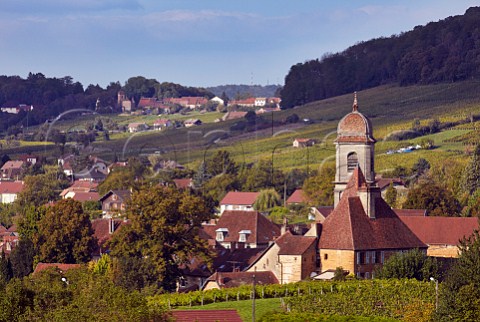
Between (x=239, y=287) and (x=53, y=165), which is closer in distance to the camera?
(x=239, y=287)

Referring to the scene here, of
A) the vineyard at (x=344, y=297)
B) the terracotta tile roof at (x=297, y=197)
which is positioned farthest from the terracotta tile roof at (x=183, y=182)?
the vineyard at (x=344, y=297)

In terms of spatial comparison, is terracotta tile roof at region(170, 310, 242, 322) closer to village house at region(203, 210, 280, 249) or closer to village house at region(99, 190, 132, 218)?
village house at region(203, 210, 280, 249)

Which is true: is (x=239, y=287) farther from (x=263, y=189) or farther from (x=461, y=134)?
(x=461, y=134)

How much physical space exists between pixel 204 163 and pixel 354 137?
66591 millimetres

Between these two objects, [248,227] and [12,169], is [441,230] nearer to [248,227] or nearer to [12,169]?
[248,227]

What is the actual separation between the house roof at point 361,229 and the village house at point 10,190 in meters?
74.4

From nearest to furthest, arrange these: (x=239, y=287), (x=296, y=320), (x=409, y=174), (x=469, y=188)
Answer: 1. (x=296, y=320)
2. (x=239, y=287)
3. (x=469, y=188)
4. (x=409, y=174)

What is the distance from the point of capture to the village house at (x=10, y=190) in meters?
146

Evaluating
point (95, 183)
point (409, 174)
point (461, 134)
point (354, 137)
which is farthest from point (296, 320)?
point (95, 183)

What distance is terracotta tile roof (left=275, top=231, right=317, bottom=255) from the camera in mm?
71938

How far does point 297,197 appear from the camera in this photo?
123125 millimetres

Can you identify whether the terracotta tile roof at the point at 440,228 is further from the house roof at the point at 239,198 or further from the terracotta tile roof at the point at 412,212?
the house roof at the point at 239,198

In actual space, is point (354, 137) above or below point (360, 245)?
above

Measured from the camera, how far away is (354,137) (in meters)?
80.8
